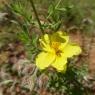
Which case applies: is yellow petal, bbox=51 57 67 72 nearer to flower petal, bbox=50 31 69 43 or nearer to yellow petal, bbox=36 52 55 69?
yellow petal, bbox=36 52 55 69

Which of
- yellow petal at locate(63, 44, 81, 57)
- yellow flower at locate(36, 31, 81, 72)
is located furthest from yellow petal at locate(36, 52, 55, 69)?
yellow petal at locate(63, 44, 81, 57)

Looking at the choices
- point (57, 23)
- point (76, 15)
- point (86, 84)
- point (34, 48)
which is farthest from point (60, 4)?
point (76, 15)

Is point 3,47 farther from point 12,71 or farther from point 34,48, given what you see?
point 34,48

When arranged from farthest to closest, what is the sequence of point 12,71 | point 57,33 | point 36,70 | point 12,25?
1. point 12,25
2. point 12,71
3. point 36,70
4. point 57,33

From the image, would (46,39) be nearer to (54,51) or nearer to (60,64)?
(54,51)

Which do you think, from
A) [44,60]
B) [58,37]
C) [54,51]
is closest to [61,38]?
[58,37]

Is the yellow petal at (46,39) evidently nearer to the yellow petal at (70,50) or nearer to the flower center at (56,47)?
the flower center at (56,47)

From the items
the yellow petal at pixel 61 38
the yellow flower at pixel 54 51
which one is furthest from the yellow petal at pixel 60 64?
the yellow petal at pixel 61 38
